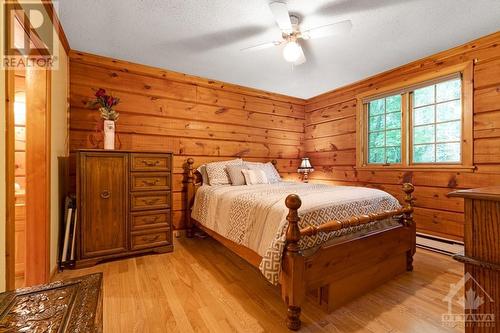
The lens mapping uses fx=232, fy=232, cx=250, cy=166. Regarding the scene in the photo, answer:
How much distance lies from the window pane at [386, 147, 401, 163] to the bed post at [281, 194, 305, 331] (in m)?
2.56

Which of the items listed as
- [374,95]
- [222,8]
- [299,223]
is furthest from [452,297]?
[222,8]

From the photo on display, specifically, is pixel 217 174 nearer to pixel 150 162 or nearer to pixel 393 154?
pixel 150 162

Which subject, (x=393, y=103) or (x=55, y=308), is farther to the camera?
(x=393, y=103)

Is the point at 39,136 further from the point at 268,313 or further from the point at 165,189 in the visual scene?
the point at 268,313

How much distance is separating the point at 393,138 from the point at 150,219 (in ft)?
11.1

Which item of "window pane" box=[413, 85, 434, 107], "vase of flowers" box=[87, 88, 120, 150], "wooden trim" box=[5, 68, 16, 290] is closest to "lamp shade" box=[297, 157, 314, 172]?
"window pane" box=[413, 85, 434, 107]

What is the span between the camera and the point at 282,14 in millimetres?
1785

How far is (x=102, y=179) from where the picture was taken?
2.31 meters

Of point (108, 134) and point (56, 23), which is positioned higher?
point (56, 23)

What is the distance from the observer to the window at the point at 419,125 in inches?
103

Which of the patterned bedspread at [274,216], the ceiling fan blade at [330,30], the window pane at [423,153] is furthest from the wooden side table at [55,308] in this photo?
the window pane at [423,153]

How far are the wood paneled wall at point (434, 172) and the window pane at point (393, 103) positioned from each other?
22cm

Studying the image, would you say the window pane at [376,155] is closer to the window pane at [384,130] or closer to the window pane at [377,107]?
the window pane at [384,130]

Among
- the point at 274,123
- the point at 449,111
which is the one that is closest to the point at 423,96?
the point at 449,111
